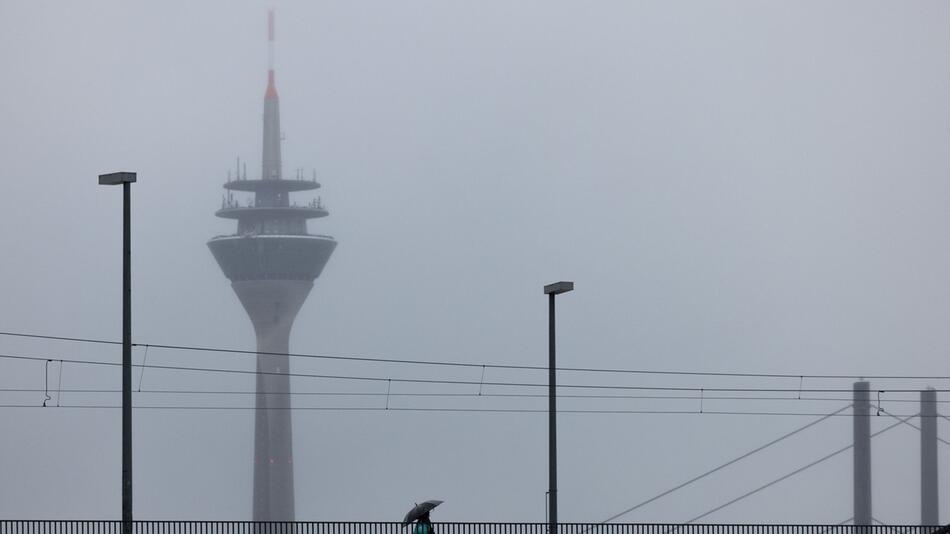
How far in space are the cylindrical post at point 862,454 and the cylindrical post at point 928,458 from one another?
279 cm

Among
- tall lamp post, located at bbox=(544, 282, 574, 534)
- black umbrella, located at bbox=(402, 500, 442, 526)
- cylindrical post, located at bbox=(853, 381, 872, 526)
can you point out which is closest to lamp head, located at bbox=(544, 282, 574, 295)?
tall lamp post, located at bbox=(544, 282, 574, 534)

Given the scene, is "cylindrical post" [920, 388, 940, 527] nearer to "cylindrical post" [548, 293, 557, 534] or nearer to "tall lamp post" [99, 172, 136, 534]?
"cylindrical post" [548, 293, 557, 534]

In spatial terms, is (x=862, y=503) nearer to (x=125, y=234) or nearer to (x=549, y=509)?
(x=549, y=509)

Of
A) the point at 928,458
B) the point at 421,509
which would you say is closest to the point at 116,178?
the point at 421,509

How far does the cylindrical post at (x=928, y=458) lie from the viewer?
236ft

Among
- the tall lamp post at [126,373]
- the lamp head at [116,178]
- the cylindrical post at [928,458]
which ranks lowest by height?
the cylindrical post at [928,458]

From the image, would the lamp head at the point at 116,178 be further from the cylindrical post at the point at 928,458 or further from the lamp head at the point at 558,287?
the cylindrical post at the point at 928,458

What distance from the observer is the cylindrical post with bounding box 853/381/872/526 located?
71812mm

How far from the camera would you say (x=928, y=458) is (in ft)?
260

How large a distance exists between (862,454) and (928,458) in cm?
459

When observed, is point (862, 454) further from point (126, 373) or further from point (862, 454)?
point (126, 373)

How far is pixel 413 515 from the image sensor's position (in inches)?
1106

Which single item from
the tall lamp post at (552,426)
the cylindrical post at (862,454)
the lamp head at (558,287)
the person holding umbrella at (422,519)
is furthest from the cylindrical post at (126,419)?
the cylindrical post at (862,454)

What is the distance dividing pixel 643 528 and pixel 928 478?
154 ft
